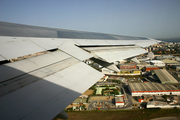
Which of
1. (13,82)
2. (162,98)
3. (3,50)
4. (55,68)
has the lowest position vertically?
(162,98)

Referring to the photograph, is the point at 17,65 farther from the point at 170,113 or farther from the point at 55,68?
the point at 170,113

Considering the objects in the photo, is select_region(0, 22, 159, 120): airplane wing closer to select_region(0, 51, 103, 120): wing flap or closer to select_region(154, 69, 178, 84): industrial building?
select_region(0, 51, 103, 120): wing flap

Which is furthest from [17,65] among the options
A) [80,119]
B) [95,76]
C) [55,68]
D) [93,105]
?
[93,105]

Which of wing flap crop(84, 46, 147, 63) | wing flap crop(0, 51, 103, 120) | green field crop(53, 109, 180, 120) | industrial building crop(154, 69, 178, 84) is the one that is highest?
wing flap crop(84, 46, 147, 63)

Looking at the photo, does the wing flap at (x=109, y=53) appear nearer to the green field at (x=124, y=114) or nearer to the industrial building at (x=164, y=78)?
the green field at (x=124, y=114)

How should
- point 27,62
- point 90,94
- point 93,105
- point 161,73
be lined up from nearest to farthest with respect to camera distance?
point 27,62
point 93,105
point 90,94
point 161,73

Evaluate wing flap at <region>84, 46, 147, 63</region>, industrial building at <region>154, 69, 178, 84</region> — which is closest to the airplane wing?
wing flap at <region>84, 46, 147, 63</region>

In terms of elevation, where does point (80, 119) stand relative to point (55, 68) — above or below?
below

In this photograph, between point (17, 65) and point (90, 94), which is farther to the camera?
point (90, 94)

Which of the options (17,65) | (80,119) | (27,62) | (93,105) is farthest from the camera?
(93,105)
